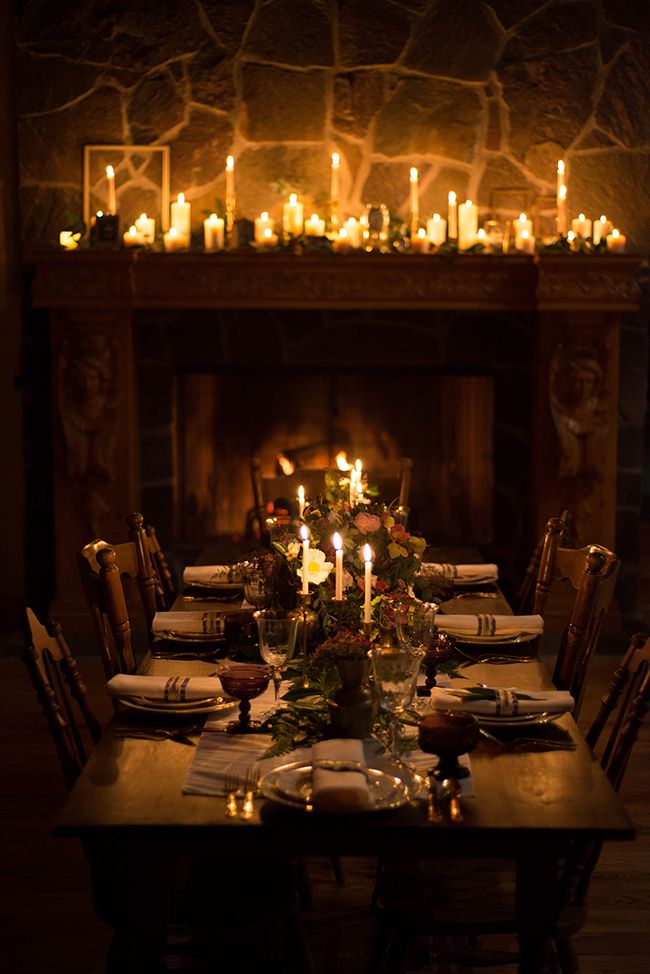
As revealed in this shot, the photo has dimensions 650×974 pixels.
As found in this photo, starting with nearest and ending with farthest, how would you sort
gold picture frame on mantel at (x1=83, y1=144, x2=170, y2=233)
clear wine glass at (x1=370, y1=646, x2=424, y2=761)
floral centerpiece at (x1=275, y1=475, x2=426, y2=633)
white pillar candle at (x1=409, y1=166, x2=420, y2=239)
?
clear wine glass at (x1=370, y1=646, x2=424, y2=761) → floral centerpiece at (x1=275, y1=475, x2=426, y2=633) → white pillar candle at (x1=409, y1=166, x2=420, y2=239) → gold picture frame on mantel at (x1=83, y1=144, x2=170, y2=233)

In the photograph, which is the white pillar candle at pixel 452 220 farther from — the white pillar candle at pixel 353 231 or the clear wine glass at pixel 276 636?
the clear wine glass at pixel 276 636

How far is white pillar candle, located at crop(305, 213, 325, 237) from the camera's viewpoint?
5426 millimetres

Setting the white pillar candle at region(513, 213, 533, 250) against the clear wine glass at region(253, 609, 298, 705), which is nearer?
the clear wine glass at region(253, 609, 298, 705)

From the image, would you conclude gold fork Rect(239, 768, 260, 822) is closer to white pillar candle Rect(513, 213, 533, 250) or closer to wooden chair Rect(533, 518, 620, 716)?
wooden chair Rect(533, 518, 620, 716)

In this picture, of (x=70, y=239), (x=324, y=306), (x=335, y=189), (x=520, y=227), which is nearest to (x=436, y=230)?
(x=520, y=227)

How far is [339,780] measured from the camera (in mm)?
1972

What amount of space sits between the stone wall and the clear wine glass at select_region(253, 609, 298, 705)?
11.1ft

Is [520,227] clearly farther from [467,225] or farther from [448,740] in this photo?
[448,740]

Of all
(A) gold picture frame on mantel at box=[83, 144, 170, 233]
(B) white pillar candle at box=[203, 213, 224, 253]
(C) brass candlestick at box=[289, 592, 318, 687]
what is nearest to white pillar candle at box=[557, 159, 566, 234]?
(B) white pillar candle at box=[203, 213, 224, 253]

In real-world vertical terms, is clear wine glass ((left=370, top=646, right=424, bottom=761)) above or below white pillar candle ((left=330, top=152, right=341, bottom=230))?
below

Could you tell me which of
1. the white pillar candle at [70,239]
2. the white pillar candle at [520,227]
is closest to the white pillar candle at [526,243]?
the white pillar candle at [520,227]

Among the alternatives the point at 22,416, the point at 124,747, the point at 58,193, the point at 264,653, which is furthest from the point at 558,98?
the point at 124,747

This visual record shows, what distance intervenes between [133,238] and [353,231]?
0.92 m

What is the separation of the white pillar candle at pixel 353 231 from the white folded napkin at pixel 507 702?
330 cm
